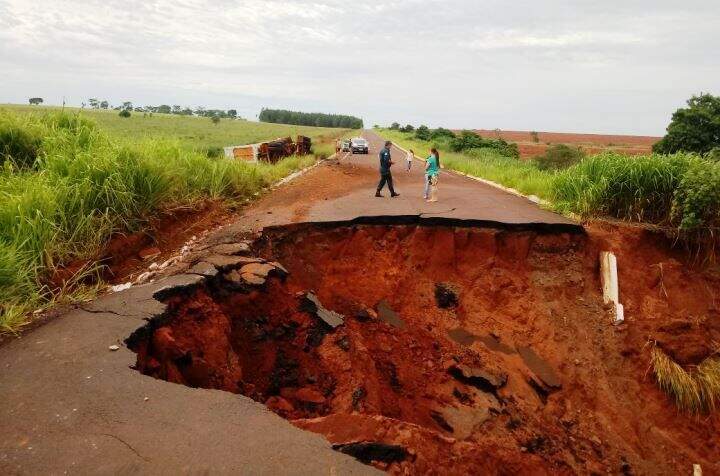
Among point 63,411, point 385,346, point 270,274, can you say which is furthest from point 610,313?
point 63,411

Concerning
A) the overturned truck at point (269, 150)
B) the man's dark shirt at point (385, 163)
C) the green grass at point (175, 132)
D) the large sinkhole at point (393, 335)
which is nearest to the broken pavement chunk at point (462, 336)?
the large sinkhole at point (393, 335)

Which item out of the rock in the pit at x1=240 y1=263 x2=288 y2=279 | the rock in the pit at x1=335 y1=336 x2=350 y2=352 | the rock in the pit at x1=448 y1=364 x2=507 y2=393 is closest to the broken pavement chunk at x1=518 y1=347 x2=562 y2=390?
the rock in the pit at x1=448 y1=364 x2=507 y2=393

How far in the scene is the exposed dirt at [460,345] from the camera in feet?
13.0

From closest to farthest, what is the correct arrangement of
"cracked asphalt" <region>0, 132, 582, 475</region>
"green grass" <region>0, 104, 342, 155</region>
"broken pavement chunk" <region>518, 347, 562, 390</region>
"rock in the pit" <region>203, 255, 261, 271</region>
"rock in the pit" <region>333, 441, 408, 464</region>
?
1. "cracked asphalt" <region>0, 132, 582, 475</region>
2. "rock in the pit" <region>333, 441, 408, 464</region>
3. "rock in the pit" <region>203, 255, 261, 271</region>
4. "broken pavement chunk" <region>518, 347, 562, 390</region>
5. "green grass" <region>0, 104, 342, 155</region>

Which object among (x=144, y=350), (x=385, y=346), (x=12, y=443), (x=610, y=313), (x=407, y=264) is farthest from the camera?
(x=407, y=264)

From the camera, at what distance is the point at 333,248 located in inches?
271

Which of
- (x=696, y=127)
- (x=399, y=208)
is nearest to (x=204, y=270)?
(x=399, y=208)

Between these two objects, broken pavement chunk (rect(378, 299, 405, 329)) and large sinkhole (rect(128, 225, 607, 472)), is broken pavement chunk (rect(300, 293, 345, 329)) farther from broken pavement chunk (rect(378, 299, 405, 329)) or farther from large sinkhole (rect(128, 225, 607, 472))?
broken pavement chunk (rect(378, 299, 405, 329))

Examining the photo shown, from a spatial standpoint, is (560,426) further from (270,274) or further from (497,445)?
(270,274)

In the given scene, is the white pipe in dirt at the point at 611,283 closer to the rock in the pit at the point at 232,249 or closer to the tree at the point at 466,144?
the rock in the pit at the point at 232,249

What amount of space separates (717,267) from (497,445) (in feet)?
16.0

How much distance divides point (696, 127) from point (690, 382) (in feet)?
56.6

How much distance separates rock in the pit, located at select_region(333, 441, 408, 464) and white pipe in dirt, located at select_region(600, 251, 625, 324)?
15.7 feet

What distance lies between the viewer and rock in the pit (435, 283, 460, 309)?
265 inches
